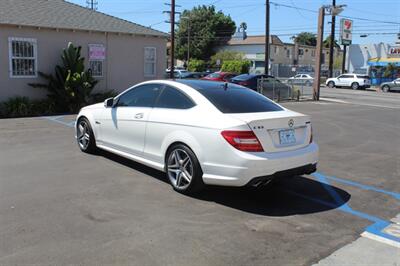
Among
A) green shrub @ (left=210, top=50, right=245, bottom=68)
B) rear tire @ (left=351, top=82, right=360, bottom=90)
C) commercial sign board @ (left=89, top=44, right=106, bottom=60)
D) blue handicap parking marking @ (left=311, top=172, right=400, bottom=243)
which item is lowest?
blue handicap parking marking @ (left=311, top=172, right=400, bottom=243)

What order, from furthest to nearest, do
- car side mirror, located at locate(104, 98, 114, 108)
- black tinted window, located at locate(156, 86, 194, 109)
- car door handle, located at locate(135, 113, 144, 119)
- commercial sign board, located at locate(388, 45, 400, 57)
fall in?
commercial sign board, located at locate(388, 45, 400, 57), car side mirror, located at locate(104, 98, 114, 108), car door handle, located at locate(135, 113, 144, 119), black tinted window, located at locate(156, 86, 194, 109)

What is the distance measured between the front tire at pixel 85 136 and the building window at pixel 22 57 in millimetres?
8394

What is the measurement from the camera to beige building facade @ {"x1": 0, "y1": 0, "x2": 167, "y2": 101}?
15148mm

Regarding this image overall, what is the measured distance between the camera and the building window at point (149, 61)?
19.6 m

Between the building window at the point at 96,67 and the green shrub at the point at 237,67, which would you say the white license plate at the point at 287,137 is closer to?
the building window at the point at 96,67

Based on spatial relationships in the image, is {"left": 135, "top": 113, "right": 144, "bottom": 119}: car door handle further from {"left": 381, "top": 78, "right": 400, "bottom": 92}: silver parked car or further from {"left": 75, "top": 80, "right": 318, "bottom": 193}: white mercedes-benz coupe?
{"left": 381, "top": 78, "right": 400, "bottom": 92}: silver parked car

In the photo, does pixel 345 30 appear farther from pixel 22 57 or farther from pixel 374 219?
pixel 374 219

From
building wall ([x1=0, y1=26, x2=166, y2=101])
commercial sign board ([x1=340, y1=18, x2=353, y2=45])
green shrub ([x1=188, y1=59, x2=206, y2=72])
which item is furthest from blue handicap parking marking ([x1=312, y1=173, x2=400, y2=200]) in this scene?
green shrub ([x1=188, y1=59, x2=206, y2=72])

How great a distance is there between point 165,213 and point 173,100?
186cm

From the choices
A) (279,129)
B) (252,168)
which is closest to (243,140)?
(252,168)

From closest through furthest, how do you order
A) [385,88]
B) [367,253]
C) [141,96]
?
[367,253] → [141,96] → [385,88]

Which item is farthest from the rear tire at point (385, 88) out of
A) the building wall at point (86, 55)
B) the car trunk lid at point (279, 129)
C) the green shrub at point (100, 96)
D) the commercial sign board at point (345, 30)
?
the car trunk lid at point (279, 129)

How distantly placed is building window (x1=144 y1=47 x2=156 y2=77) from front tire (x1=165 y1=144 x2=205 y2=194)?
46.8 ft

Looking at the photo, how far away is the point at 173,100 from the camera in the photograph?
6242mm
